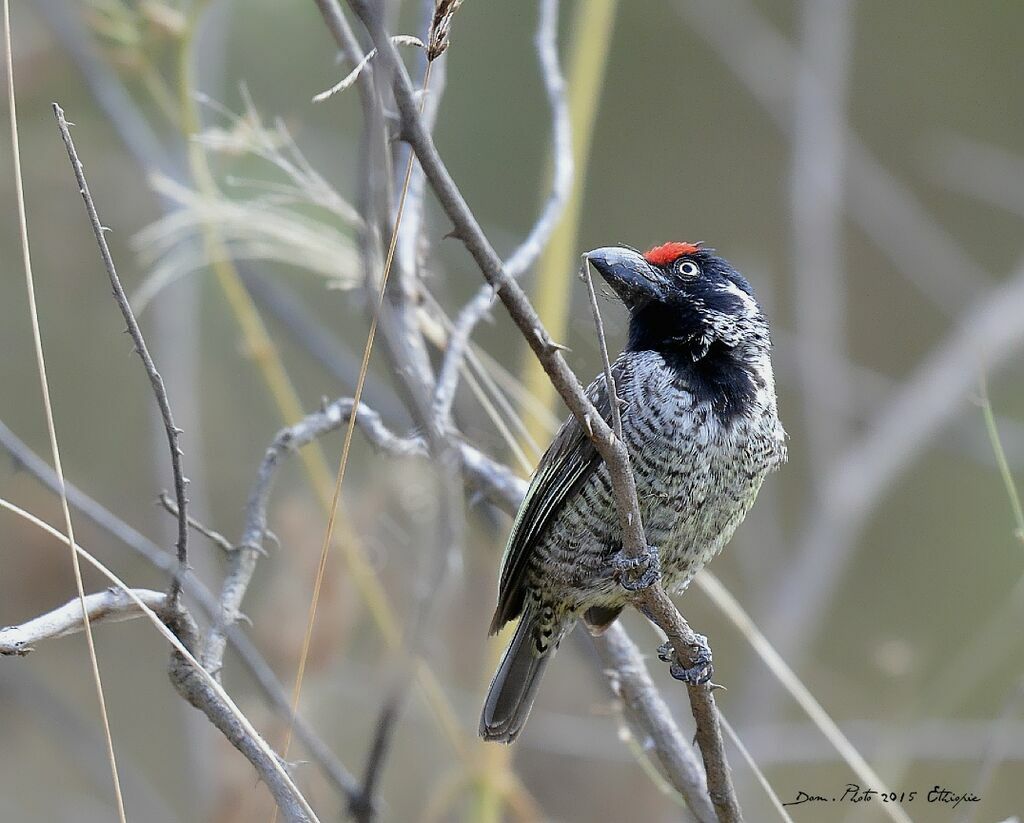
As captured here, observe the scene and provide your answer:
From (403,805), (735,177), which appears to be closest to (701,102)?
(735,177)

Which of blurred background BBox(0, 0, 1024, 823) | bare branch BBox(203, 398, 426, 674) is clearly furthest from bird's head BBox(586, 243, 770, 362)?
bare branch BBox(203, 398, 426, 674)

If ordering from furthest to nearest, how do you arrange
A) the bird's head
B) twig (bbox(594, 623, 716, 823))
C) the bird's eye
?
1. the bird's eye
2. the bird's head
3. twig (bbox(594, 623, 716, 823))

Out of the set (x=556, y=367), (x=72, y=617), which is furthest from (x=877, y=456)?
(x=72, y=617)

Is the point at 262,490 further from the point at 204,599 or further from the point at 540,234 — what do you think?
the point at 540,234

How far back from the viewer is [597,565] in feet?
10.4

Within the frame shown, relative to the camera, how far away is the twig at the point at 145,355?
1740 mm

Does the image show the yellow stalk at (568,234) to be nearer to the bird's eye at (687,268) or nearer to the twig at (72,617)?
the bird's eye at (687,268)

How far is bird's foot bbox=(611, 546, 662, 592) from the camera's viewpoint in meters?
2.52

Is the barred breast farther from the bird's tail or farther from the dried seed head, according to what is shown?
the dried seed head

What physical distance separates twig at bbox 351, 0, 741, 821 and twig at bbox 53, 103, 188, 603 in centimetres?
48

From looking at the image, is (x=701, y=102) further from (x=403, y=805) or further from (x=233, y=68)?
(x=403, y=805)

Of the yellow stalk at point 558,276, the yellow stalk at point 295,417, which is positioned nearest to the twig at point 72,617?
the yellow stalk at point 295,417

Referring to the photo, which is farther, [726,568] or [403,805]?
[726,568]

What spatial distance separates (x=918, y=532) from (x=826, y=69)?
3.62 metres
